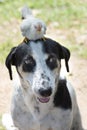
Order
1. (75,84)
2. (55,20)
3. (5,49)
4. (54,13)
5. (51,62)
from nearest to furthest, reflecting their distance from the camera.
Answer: (51,62), (75,84), (5,49), (55,20), (54,13)

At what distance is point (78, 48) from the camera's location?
730 centimetres

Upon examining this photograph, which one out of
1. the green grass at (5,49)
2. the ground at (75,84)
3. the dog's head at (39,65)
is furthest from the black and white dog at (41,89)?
the green grass at (5,49)

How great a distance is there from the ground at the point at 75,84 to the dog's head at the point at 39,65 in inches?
63.0

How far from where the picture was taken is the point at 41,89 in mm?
4324

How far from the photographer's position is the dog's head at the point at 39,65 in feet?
14.3

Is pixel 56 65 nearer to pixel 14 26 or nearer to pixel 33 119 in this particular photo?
pixel 33 119

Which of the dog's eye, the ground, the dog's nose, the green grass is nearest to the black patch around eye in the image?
the dog's eye

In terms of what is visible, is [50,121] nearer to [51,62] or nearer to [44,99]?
[44,99]

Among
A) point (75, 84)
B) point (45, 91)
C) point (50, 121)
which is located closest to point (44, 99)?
point (45, 91)

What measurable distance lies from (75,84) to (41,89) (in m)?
2.36

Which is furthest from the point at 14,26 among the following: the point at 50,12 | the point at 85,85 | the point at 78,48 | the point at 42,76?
the point at 42,76

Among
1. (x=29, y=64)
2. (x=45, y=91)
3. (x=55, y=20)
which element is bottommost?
(x=55, y=20)

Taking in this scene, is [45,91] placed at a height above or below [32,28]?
below

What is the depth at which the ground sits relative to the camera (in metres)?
6.24
